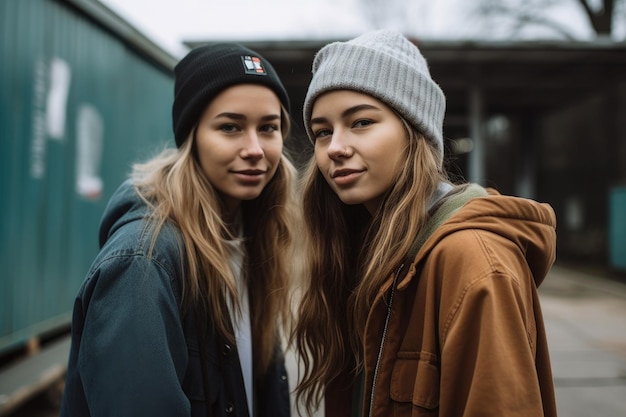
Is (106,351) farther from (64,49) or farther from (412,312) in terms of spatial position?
(64,49)

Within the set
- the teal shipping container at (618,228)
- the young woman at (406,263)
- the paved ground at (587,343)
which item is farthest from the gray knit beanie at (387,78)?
Answer: the teal shipping container at (618,228)

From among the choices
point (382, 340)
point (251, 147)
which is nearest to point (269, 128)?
point (251, 147)

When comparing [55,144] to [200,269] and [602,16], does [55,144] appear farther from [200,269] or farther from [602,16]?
[602,16]

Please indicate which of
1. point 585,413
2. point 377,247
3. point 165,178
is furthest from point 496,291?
point 585,413

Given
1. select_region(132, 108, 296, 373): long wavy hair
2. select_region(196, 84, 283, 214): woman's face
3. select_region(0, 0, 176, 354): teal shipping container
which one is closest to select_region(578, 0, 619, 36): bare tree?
select_region(0, 0, 176, 354): teal shipping container

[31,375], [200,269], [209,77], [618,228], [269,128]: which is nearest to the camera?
[200,269]

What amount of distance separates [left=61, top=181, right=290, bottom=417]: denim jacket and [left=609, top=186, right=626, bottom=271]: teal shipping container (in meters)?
11.1

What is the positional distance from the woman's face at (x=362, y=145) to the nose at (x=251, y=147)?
12.9 inches

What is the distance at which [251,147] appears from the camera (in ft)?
6.16

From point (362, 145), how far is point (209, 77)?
2.18ft

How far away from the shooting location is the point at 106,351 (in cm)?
143

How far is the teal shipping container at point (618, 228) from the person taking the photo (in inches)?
417

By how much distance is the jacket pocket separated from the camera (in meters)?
1.33

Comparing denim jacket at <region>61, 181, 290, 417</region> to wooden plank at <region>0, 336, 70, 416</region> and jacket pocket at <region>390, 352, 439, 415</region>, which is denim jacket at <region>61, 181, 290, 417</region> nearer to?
jacket pocket at <region>390, 352, 439, 415</region>
